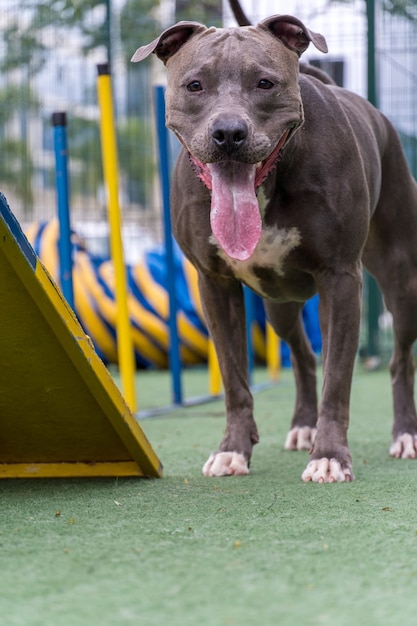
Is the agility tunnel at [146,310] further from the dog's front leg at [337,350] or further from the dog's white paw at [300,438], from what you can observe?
the dog's front leg at [337,350]

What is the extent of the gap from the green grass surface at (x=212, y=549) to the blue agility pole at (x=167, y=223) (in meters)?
1.99

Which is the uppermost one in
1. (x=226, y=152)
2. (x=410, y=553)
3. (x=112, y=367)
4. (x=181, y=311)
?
(x=226, y=152)

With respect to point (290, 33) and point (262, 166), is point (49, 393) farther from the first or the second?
point (290, 33)

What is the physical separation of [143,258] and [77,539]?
20.7ft

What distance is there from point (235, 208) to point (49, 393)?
70cm

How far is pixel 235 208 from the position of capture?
264cm

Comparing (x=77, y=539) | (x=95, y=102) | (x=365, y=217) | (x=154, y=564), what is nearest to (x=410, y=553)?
(x=154, y=564)

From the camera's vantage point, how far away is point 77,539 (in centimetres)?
203

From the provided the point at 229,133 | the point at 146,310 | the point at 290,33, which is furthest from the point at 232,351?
the point at 146,310

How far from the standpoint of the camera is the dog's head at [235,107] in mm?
2557

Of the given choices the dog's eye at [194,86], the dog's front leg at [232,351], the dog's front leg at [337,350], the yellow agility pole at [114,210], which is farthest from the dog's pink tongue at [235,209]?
the yellow agility pole at [114,210]

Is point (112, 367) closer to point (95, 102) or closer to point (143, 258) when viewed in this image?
point (143, 258)

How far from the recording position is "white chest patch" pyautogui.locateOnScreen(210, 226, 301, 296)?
291cm

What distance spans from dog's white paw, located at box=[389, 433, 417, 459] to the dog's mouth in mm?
1112
